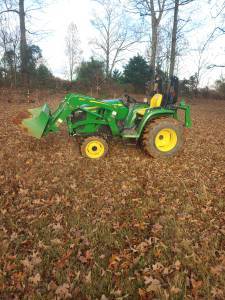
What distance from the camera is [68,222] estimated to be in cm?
381

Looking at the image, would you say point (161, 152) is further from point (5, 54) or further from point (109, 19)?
point (109, 19)

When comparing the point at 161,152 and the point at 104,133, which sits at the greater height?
the point at 104,133

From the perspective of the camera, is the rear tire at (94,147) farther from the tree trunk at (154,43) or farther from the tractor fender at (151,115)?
the tree trunk at (154,43)

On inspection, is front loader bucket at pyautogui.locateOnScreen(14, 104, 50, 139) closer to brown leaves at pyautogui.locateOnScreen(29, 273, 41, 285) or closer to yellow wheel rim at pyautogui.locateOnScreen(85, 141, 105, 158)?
yellow wheel rim at pyautogui.locateOnScreen(85, 141, 105, 158)

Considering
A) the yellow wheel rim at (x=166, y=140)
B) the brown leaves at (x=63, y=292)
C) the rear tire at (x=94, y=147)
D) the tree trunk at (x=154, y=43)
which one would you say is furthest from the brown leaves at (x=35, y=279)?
the tree trunk at (x=154, y=43)

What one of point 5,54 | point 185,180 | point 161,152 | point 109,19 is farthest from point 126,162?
point 109,19

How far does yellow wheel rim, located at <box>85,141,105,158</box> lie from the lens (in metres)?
6.32

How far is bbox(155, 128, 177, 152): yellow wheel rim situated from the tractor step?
659 mm

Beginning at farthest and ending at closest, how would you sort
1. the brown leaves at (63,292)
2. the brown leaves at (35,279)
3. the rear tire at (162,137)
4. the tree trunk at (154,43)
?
1. the tree trunk at (154,43)
2. the rear tire at (162,137)
3. the brown leaves at (35,279)
4. the brown leaves at (63,292)

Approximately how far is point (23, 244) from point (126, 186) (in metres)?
2.25

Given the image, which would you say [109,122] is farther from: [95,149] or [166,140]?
[166,140]

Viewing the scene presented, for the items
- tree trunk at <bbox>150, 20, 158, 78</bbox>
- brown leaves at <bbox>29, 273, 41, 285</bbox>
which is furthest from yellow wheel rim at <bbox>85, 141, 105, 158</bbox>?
tree trunk at <bbox>150, 20, 158, 78</bbox>

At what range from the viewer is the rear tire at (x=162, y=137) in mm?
6609

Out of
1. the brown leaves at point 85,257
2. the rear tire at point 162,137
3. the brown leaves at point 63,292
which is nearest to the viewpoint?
the brown leaves at point 63,292
